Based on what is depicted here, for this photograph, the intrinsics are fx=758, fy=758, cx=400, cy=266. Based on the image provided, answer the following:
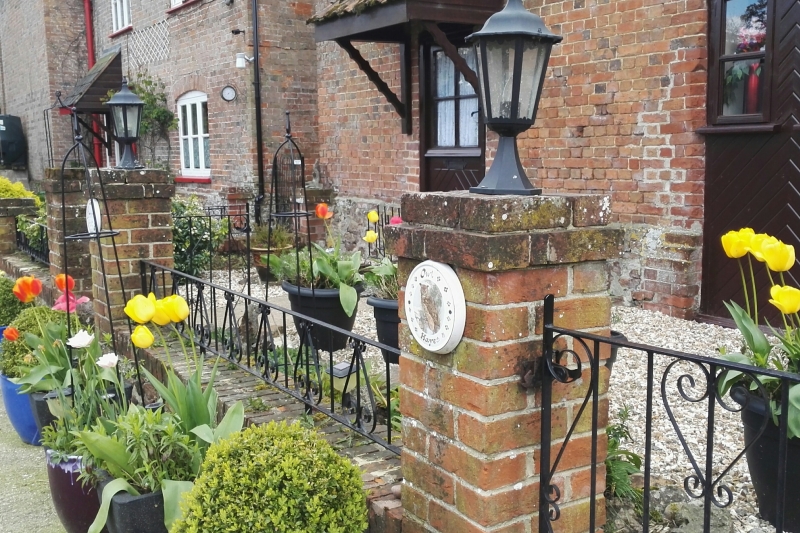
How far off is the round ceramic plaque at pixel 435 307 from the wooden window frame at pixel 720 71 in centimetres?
426

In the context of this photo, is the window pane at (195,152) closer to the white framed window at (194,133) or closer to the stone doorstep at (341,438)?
the white framed window at (194,133)

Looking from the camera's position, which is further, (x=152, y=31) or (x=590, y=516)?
(x=152, y=31)

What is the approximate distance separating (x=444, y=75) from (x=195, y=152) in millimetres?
6179

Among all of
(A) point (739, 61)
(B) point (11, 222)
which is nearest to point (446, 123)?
(A) point (739, 61)

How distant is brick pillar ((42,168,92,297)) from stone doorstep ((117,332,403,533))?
67.0 inches

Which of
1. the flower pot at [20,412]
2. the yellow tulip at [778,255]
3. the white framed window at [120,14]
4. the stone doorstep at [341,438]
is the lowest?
the flower pot at [20,412]

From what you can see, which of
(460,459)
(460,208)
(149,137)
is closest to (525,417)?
(460,459)

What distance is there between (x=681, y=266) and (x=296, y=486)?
181 inches

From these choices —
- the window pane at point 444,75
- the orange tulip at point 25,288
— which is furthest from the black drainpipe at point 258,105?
the orange tulip at point 25,288

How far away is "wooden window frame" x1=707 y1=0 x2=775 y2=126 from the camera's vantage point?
5.39 meters

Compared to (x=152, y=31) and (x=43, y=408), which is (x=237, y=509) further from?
(x=152, y=31)

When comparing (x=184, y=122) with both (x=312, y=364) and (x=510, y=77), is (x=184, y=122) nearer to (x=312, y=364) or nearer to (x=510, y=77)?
(x=312, y=364)

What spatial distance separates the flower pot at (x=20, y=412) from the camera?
4273 mm

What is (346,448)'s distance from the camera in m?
2.96
